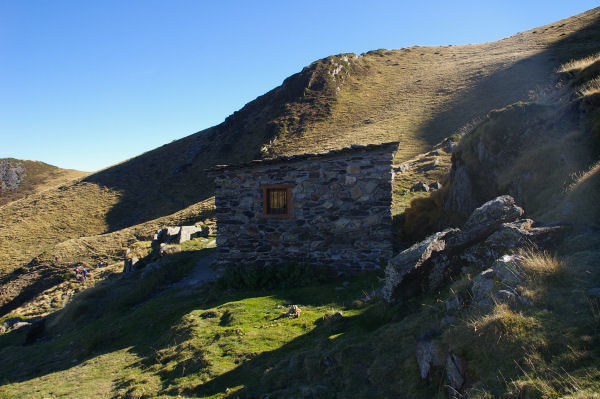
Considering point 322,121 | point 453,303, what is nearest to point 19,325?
point 453,303

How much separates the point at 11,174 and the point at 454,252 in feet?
263

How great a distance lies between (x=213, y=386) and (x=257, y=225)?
6.83 metres

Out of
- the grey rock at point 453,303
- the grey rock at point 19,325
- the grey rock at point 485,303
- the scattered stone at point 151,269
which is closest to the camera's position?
the grey rock at point 485,303

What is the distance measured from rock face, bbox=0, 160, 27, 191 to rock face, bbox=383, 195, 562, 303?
74.7 metres

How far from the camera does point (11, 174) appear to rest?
6378 cm

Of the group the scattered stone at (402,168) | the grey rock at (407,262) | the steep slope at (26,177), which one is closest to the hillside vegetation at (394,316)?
the grey rock at (407,262)

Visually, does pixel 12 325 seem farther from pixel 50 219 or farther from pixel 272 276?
pixel 50 219

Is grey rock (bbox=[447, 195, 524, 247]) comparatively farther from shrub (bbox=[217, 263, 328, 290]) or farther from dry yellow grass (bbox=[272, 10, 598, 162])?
dry yellow grass (bbox=[272, 10, 598, 162])

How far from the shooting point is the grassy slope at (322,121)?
3744 cm

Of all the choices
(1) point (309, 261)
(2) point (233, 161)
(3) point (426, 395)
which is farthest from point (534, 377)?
(2) point (233, 161)

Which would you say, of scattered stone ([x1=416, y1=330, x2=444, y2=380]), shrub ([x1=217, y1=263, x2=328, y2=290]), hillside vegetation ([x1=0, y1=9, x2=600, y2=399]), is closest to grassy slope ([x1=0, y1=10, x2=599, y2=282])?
hillside vegetation ([x1=0, y1=9, x2=600, y2=399])

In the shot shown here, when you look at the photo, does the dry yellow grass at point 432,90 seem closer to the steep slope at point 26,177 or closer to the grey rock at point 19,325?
the grey rock at point 19,325

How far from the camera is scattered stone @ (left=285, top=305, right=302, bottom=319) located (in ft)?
26.8

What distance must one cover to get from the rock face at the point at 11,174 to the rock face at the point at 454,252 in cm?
7471
